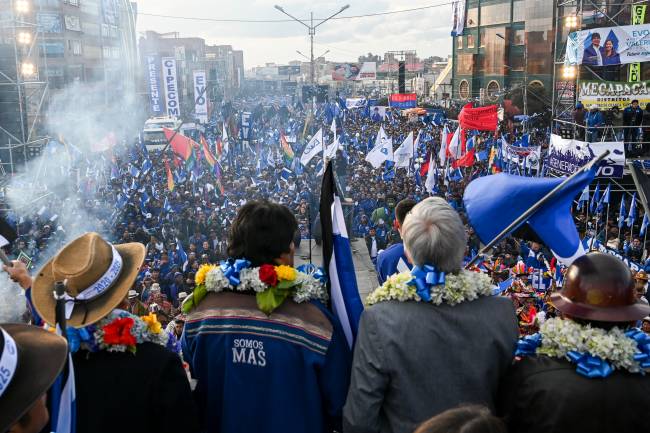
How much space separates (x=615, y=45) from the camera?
16.7m

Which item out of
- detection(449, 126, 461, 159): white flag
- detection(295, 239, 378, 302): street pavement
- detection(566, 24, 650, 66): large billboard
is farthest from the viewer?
detection(449, 126, 461, 159): white flag

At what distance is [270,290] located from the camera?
2.84 metres

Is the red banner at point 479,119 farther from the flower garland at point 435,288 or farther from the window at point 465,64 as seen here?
the window at point 465,64

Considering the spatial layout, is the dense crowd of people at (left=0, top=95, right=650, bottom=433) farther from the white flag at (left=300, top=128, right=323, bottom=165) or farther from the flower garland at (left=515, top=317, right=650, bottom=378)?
the white flag at (left=300, top=128, right=323, bottom=165)

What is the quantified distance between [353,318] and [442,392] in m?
0.60

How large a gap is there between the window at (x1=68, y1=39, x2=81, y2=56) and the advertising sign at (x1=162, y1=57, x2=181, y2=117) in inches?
714

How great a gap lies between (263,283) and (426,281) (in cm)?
70

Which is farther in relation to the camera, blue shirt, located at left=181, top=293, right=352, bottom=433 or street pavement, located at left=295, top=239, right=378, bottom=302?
street pavement, located at left=295, top=239, right=378, bottom=302

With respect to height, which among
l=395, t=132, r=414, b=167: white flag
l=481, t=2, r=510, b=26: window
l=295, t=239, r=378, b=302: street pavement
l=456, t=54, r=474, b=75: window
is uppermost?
l=481, t=2, r=510, b=26: window

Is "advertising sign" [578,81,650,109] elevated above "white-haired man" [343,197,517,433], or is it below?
above

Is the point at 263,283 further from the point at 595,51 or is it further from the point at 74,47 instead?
the point at 74,47

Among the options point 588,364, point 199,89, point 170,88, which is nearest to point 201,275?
point 588,364

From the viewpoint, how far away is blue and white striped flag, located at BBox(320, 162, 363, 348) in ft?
9.98

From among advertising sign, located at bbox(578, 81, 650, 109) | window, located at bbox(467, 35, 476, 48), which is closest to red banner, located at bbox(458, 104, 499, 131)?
advertising sign, located at bbox(578, 81, 650, 109)
